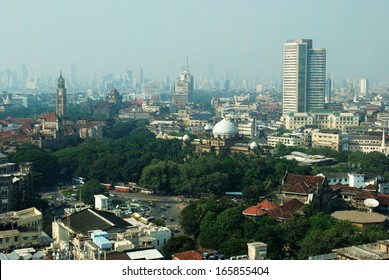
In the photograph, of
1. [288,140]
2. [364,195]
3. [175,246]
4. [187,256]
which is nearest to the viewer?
[187,256]

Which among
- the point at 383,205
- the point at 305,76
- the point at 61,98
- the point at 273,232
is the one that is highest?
the point at 305,76

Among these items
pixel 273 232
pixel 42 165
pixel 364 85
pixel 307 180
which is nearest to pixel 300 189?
pixel 307 180

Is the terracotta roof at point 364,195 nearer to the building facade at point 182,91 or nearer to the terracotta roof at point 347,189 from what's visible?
the terracotta roof at point 347,189

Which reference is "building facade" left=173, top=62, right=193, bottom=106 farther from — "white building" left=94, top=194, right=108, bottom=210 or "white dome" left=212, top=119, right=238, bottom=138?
"white building" left=94, top=194, right=108, bottom=210

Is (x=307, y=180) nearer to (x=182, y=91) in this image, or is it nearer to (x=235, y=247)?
(x=235, y=247)

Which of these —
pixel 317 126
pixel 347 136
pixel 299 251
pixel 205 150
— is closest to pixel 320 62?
pixel 317 126

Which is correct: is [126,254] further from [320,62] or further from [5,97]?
[5,97]

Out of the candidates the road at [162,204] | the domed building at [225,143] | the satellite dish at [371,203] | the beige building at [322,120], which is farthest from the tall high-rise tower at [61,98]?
the satellite dish at [371,203]
